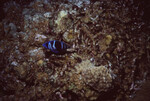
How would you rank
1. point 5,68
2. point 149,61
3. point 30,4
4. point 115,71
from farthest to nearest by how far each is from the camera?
1. point 30,4
2. point 149,61
3. point 5,68
4. point 115,71

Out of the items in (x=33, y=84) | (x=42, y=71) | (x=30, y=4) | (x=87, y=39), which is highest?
(x=30, y=4)

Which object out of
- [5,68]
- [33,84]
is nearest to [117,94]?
[33,84]

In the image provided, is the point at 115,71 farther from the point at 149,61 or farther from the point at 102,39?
the point at 149,61

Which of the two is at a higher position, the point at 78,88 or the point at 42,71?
the point at 42,71

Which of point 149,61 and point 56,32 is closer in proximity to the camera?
point 56,32

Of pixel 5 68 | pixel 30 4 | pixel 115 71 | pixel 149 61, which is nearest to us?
pixel 115 71

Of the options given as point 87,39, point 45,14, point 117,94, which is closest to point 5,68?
point 45,14
